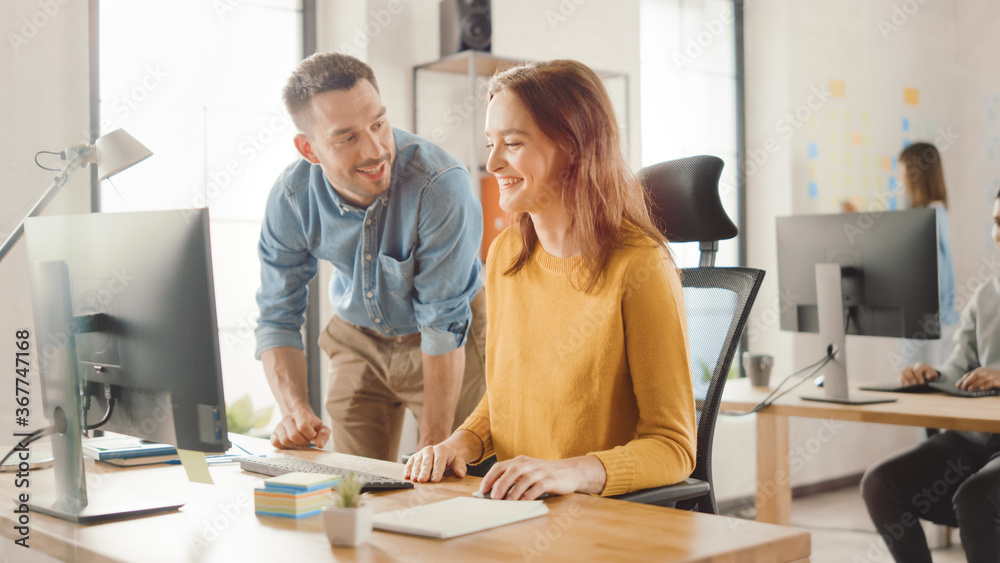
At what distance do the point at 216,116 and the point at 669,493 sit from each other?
2.20 metres

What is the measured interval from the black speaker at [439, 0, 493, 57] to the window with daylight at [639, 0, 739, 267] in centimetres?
118

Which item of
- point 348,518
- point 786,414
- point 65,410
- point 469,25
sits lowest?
point 786,414

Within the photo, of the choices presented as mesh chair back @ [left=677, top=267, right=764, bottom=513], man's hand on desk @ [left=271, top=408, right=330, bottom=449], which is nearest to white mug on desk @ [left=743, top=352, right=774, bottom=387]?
mesh chair back @ [left=677, top=267, right=764, bottom=513]

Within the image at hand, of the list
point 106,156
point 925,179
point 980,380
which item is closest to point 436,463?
point 106,156

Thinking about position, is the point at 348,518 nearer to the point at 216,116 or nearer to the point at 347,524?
the point at 347,524

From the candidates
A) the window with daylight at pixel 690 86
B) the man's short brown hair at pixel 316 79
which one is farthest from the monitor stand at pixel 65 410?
the window with daylight at pixel 690 86

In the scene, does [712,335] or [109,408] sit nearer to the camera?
[109,408]

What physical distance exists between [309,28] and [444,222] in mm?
1505

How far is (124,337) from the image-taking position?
1.36 metres

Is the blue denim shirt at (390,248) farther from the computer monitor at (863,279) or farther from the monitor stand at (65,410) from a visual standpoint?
the computer monitor at (863,279)

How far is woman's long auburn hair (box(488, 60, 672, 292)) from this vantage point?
151 centimetres

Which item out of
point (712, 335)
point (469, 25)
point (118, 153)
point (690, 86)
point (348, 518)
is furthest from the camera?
point (690, 86)

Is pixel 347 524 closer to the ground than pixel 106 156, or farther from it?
closer to the ground

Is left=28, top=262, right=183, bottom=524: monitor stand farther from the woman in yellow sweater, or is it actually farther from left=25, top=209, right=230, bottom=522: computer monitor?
the woman in yellow sweater
